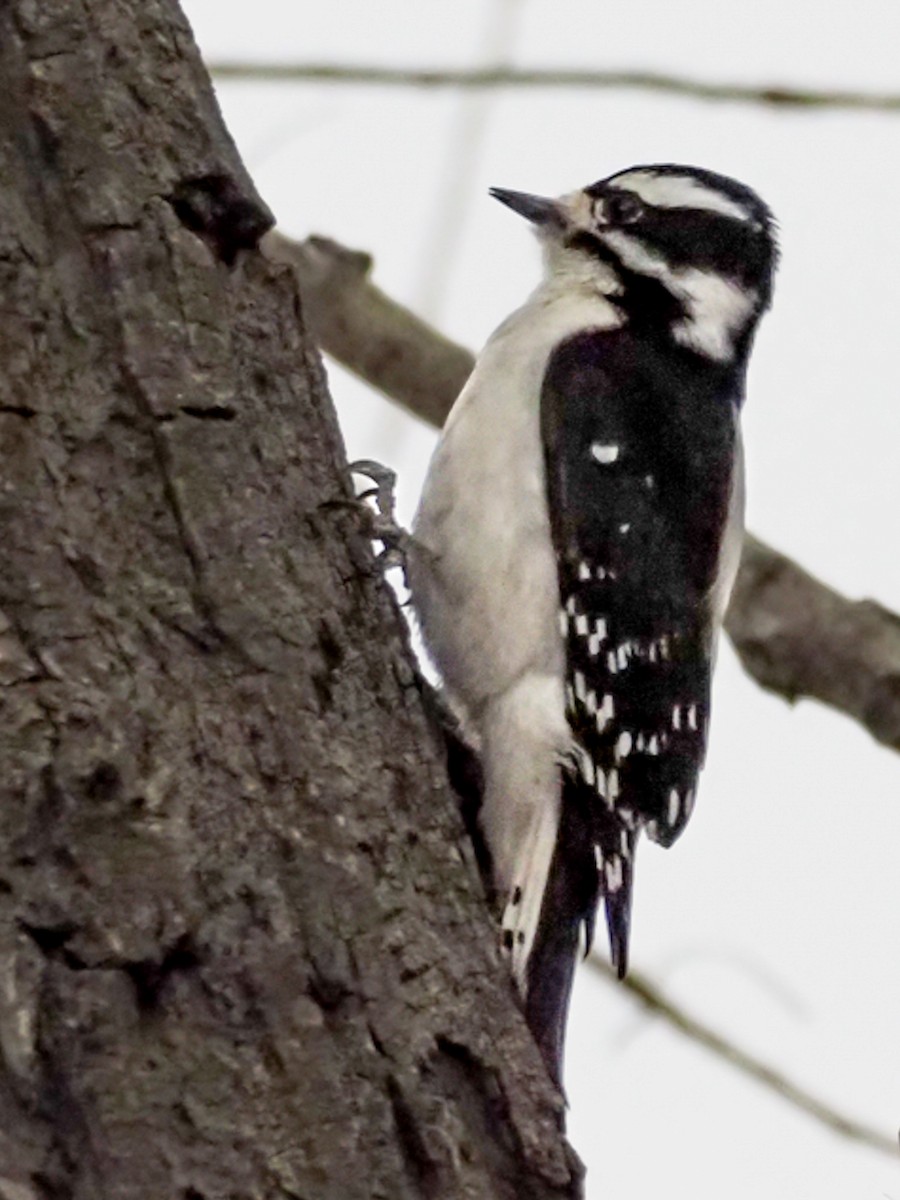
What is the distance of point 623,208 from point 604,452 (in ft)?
2.65

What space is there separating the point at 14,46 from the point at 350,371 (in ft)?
5.21

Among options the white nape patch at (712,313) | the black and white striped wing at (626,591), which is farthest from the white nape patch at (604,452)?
the white nape patch at (712,313)

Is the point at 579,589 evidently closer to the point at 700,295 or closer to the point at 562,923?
the point at 562,923

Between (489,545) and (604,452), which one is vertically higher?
(604,452)

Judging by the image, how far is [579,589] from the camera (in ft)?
9.87

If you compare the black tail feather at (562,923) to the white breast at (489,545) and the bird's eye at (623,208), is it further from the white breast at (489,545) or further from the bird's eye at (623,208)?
the bird's eye at (623,208)

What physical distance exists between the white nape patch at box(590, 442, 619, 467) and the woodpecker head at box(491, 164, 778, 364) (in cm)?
48

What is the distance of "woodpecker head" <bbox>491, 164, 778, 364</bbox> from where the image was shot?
3.55m

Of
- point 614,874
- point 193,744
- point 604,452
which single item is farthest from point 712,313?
point 193,744

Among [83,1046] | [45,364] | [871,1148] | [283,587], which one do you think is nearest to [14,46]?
[45,364]

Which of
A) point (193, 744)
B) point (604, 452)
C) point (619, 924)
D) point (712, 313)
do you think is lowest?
point (193, 744)

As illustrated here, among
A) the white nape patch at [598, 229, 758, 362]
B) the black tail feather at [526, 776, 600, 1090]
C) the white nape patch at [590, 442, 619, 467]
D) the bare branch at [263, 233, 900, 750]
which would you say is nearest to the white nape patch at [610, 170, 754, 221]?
the white nape patch at [598, 229, 758, 362]

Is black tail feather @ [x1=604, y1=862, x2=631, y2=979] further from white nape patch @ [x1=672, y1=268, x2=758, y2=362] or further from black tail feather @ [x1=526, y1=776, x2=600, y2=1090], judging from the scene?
white nape patch @ [x1=672, y1=268, x2=758, y2=362]

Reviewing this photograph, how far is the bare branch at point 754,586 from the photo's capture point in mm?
3031
